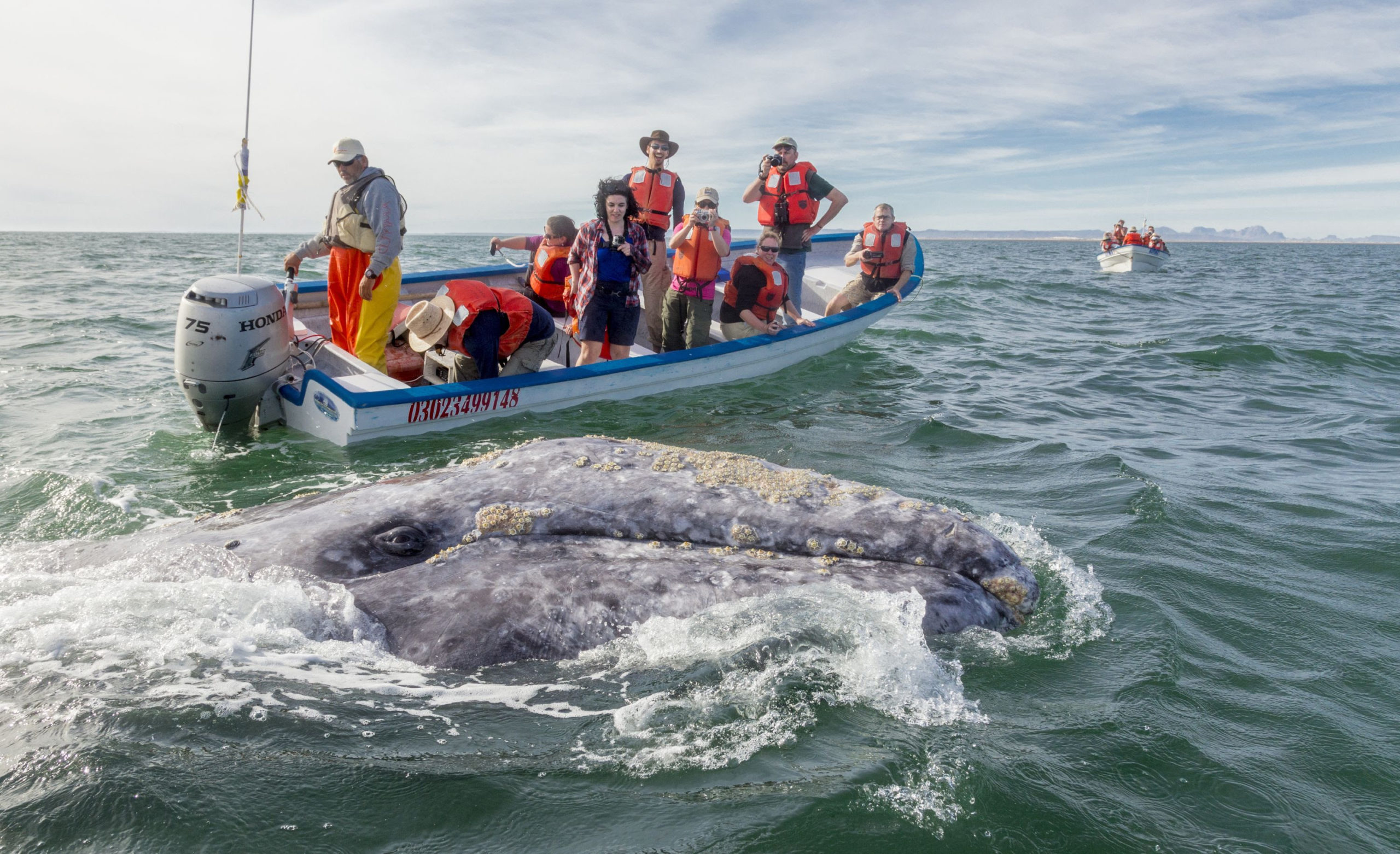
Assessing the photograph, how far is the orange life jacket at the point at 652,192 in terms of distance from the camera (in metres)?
11.1

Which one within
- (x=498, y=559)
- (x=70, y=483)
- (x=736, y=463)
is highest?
(x=736, y=463)

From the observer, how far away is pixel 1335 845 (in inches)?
120

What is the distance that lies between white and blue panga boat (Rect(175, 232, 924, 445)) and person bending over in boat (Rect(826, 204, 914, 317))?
105 inches

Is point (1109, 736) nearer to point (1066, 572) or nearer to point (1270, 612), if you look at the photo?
point (1066, 572)

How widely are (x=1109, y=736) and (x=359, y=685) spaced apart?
296 centimetres

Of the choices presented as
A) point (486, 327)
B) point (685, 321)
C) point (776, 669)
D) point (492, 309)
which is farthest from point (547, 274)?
point (776, 669)

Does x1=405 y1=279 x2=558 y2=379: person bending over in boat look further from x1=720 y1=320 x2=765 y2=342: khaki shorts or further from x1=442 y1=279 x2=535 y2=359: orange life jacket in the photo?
x1=720 y1=320 x2=765 y2=342: khaki shorts

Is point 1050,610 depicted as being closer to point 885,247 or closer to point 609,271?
point 609,271

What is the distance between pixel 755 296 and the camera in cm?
1150

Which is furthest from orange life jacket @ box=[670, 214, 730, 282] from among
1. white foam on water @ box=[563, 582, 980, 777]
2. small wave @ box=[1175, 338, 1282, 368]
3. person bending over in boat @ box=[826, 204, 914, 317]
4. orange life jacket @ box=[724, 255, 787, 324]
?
small wave @ box=[1175, 338, 1282, 368]

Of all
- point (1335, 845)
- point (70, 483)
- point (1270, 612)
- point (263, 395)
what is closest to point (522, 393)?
point (263, 395)

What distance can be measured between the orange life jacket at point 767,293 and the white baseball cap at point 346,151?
4.65m

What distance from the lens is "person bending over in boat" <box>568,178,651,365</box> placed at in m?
9.23

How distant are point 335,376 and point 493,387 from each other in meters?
1.71
